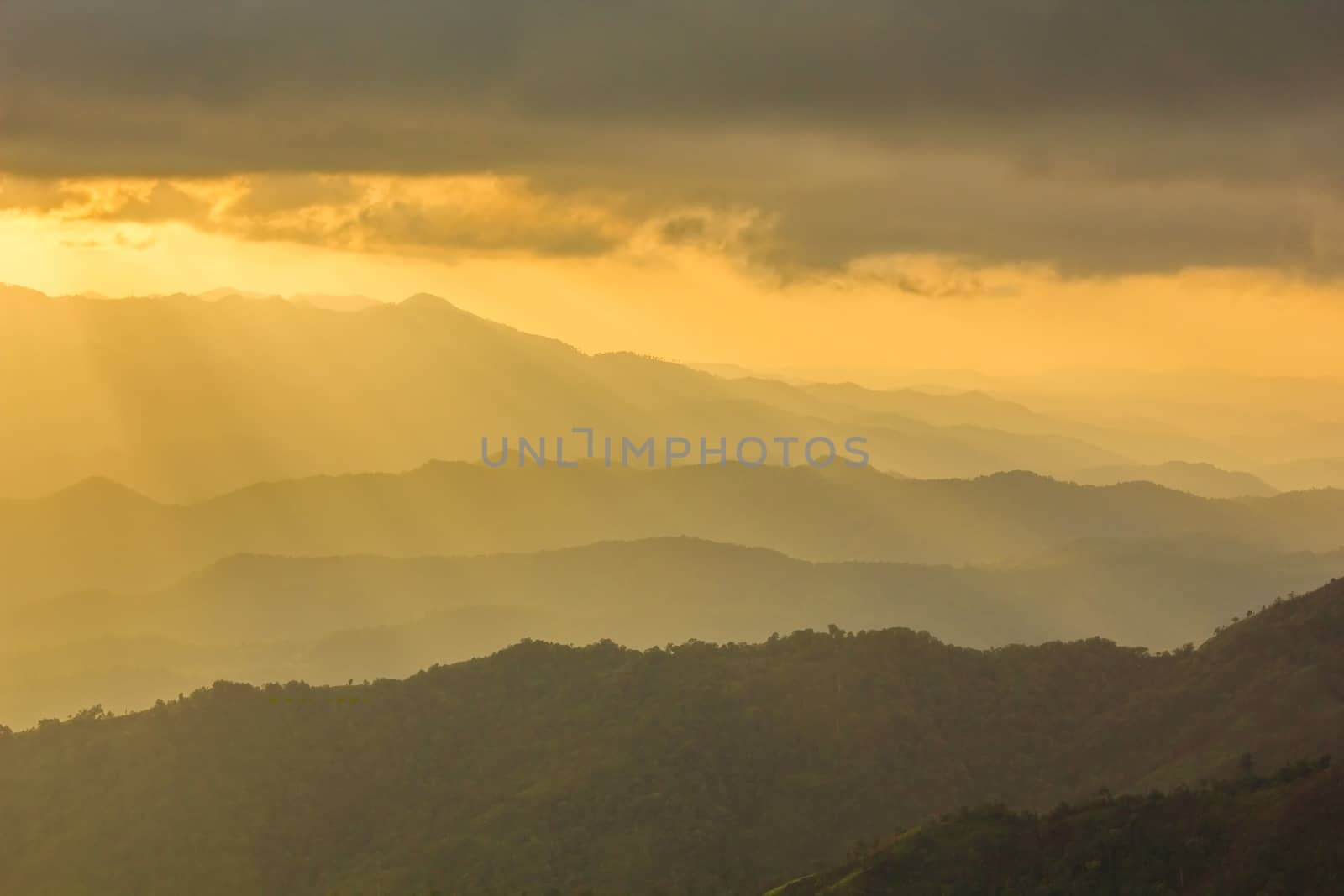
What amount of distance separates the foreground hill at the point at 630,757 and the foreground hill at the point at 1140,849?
17.1 m

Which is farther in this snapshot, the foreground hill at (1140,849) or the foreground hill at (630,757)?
the foreground hill at (630,757)

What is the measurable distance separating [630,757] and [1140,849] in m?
39.0

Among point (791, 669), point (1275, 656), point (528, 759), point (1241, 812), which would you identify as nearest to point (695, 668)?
point (791, 669)

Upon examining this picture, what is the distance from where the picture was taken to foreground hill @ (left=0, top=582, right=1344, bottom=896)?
3310 inches

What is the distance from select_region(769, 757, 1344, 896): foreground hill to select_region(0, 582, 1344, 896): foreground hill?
17.1 meters

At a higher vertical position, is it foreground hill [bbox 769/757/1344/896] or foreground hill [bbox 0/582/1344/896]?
foreground hill [bbox 0/582/1344/896]

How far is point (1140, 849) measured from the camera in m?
58.5

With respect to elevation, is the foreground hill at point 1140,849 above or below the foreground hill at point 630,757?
below

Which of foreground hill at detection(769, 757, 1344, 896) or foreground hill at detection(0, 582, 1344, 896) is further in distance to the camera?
foreground hill at detection(0, 582, 1344, 896)

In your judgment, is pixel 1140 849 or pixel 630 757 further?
pixel 630 757

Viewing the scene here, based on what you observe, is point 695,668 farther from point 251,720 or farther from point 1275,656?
point 1275,656

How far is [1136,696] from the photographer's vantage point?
315ft

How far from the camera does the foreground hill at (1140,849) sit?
180ft

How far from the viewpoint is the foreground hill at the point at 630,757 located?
84.1 m
